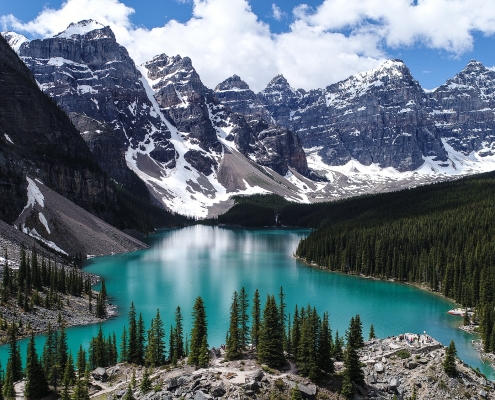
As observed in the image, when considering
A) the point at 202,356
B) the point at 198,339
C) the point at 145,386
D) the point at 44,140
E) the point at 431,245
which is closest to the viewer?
the point at 145,386

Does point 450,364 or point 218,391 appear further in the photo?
point 450,364

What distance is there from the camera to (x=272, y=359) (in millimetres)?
36219

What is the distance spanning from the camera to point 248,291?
81.4 metres

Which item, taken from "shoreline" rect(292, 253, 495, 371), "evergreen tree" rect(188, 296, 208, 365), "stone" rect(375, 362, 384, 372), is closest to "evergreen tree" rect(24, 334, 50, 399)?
"evergreen tree" rect(188, 296, 208, 365)

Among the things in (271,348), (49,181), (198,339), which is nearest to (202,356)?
(198,339)

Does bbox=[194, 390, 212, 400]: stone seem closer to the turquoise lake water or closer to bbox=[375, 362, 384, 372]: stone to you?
bbox=[375, 362, 384, 372]: stone

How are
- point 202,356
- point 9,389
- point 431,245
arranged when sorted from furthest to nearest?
point 431,245 < point 202,356 < point 9,389

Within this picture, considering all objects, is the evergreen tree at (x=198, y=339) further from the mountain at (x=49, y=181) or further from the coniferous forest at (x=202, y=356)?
the mountain at (x=49, y=181)

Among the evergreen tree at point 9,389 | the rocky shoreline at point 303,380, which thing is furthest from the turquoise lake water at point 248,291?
the evergreen tree at point 9,389

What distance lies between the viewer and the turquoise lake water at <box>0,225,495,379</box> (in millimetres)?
60375

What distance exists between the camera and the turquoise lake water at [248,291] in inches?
2377

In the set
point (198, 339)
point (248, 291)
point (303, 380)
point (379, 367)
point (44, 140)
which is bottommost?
point (248, 291)

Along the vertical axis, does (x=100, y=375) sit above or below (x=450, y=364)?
below

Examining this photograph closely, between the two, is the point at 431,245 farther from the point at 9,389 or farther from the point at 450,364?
the point at 9,389
